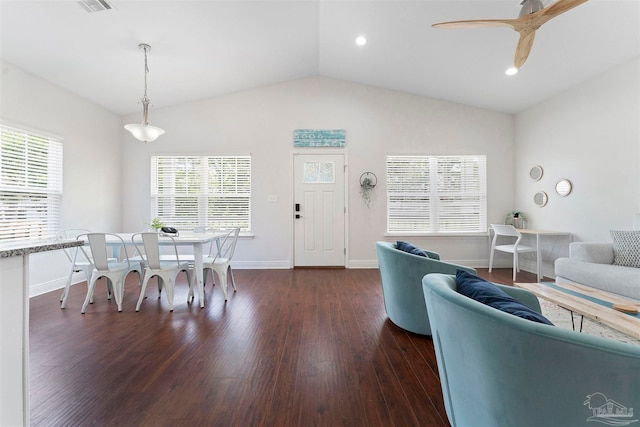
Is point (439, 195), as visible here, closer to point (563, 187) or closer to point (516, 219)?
point (516, 219)

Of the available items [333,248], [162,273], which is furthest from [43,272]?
[333,248]

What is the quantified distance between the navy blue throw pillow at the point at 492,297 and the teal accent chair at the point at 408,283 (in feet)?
2.99

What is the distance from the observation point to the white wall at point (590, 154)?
3.38m

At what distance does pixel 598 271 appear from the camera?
9.64 feet

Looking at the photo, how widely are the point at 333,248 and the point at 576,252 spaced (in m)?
3.35

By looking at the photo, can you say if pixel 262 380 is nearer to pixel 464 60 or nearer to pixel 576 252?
pixel 576 252

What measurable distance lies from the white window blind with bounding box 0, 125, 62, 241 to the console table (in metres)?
3.22

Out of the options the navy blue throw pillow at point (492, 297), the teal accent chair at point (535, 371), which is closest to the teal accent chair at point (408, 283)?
the navy blue throw pillow at point (492, 297)

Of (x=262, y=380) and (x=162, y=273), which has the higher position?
(x=162, y=273)

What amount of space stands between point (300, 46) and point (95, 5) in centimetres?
240

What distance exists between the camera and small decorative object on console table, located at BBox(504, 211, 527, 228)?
4988 mm

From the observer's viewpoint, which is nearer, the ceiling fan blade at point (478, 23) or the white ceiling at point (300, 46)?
the ceiling fan blade at point (478, 23)

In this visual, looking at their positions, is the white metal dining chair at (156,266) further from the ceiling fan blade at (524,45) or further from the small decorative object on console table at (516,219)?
the small decorative object on console table at (516,219)

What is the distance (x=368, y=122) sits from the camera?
17.1ft
